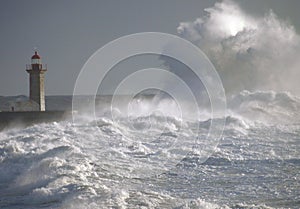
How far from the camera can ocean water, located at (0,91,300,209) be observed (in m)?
6.63

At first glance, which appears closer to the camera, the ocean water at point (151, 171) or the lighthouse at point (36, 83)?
the ocean water at point (151, 171)

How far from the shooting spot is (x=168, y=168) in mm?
9109

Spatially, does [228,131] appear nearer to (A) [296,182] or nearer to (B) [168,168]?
(B) [168,168]

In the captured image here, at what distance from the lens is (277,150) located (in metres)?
10.7

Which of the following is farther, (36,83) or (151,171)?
(36,83)

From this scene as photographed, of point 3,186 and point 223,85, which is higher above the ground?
point 223,85

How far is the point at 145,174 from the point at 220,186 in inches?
61.1

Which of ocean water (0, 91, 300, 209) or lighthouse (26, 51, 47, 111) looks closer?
ocean water (0, 91, 300, 209)

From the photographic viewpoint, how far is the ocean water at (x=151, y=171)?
663 cm

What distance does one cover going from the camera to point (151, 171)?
877cm

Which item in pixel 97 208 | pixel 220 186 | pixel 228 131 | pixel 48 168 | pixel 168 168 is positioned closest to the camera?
pixel 97 208

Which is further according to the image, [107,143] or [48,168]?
[107,143]

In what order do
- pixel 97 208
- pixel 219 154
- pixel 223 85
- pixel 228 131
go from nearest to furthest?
pixel 97 208
pixel 219 154
pixel 228 131
pixel 223 85

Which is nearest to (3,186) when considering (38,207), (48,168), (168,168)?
(48,168)
